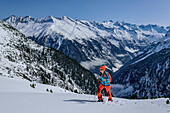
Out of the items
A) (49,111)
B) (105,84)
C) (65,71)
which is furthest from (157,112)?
(65,71)

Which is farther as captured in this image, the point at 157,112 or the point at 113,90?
the point at 113,90

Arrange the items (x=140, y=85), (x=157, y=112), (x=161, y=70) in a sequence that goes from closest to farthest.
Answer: (x=157, y=112) < (x=161, y=70) < (x=140, y=85)

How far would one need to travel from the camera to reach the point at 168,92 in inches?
4606

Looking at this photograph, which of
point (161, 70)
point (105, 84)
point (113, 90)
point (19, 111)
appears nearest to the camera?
point (19, 111)

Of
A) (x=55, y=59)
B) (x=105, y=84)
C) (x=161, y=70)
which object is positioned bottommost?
(x=105, y=84)

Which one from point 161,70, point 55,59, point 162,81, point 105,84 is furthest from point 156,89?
point 105,84

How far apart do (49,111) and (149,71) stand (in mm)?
167682

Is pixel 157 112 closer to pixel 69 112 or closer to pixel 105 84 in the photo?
pixel 105 84

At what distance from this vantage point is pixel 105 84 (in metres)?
9.45

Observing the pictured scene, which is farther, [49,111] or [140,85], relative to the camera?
[140,85]

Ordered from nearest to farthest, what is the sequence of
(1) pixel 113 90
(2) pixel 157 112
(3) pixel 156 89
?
1. (2) pixel 157 112
2. (3) pixel 156 89
3. (1) pixel 113 90

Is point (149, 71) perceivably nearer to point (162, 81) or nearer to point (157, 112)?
point (162, 81)

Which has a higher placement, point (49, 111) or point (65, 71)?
point (65, 71)

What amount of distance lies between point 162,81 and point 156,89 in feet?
32.6
